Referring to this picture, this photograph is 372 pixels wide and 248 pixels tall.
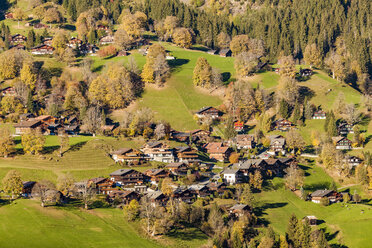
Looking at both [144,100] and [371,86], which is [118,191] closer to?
[144,100]

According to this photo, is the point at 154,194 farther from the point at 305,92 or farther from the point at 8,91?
the point at 305,92

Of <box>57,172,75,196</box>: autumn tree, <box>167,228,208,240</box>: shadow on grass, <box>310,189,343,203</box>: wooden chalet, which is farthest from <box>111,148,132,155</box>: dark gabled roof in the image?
<box>310,189,343,203</box>: wooden chalet

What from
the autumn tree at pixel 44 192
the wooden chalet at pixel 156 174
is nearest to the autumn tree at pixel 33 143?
the autumn tree at pixel 44 192

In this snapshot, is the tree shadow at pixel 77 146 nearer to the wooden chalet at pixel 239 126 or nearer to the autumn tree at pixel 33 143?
the autumn tree at pixel 33 143

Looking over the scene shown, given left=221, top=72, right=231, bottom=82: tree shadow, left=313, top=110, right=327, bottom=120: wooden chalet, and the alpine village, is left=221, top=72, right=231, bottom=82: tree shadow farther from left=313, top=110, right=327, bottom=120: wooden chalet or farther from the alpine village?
left=313, top=110, right=327, bottom=120: wooden chalet

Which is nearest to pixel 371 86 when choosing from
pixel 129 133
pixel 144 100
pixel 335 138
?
pixel 335 138

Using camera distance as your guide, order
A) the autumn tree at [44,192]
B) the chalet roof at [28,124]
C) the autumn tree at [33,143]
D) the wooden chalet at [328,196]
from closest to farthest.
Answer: the autumn tree at [44,192]
the wooden chalet at [328,196]
the autumn tree at [33,143]
the chalet roof at [28,124]
